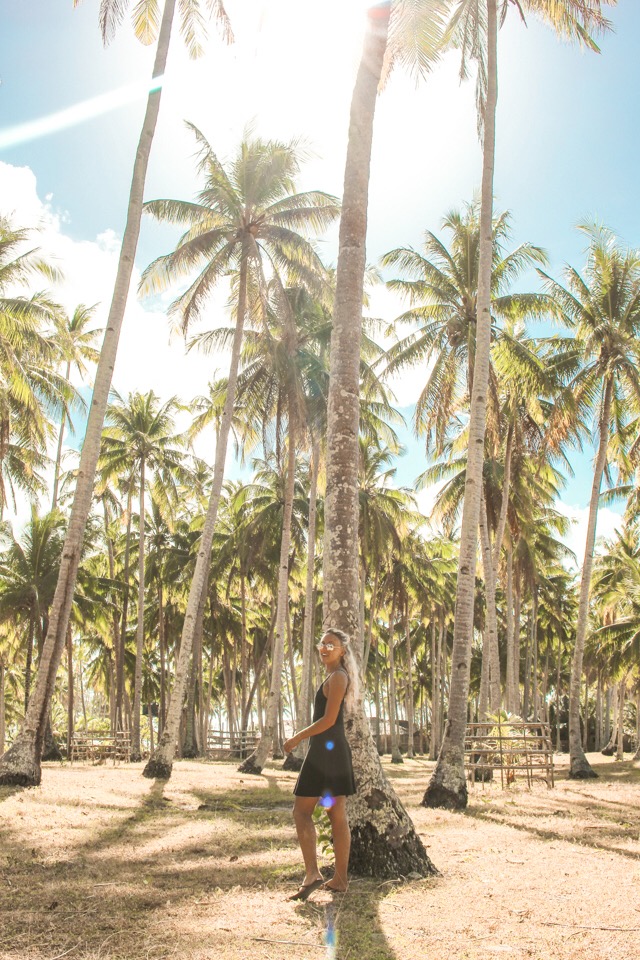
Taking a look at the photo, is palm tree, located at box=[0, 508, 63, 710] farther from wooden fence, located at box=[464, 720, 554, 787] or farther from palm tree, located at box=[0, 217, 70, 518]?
wooden fence, located at box=[464, 720, 554, 787]

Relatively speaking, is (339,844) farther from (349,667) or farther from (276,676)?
(276,676)

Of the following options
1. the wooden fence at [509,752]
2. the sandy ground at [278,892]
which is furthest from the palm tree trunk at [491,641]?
the sandy ground at [278,892]

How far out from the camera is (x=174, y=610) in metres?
38.2

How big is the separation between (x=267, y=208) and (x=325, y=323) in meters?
5.34

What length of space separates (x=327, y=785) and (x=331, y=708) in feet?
1.60

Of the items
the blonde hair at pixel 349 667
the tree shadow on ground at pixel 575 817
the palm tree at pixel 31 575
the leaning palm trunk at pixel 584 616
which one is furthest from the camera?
the palm tree at pixel 31 575

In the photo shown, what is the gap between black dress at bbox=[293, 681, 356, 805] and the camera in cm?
510

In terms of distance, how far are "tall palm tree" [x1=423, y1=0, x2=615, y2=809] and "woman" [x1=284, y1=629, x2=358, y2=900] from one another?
21.2ft

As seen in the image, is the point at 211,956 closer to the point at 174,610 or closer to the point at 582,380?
the point at 582,380

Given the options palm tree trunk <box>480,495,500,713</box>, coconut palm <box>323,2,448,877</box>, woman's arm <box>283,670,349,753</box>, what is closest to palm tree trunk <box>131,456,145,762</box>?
palm tree trunk <box>480,495,500,713</box>

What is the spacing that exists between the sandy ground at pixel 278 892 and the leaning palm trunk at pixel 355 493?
0.31m

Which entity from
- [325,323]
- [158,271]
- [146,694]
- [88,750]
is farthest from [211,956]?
[146,694]

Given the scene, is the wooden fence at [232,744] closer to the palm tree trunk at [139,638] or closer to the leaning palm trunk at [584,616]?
the palm tree trunk at [139,638]

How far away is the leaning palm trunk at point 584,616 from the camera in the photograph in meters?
19.2
